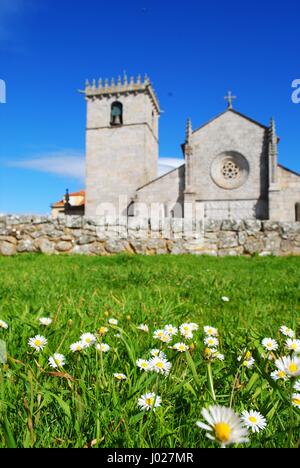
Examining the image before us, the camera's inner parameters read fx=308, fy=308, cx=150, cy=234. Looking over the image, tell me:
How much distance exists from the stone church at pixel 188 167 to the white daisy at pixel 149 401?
23.5m

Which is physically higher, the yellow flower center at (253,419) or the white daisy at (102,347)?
the white daisy at (102,347)

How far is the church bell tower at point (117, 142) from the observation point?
28.7m

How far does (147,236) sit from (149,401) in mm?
7908

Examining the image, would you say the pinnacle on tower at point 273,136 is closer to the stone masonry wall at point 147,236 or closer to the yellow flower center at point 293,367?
the stone masonry wall at point 147,236

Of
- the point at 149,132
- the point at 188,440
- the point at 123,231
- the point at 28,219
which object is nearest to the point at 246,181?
the point at 149,132

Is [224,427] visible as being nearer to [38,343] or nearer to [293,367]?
[293,367]

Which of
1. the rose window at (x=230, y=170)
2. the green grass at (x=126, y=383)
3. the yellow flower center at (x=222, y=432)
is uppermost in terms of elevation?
the rose window at (x=230, y=170)

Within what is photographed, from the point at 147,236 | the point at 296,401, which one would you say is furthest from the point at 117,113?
the point at 296,401

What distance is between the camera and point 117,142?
96.3ft

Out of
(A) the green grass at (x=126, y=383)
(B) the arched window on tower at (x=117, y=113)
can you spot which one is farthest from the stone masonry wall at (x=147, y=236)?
(B) the arched window on tower at (x=117, y=113)

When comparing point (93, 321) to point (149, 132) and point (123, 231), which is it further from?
point (149, 132)

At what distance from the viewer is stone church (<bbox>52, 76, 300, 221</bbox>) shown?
2364 centimetres

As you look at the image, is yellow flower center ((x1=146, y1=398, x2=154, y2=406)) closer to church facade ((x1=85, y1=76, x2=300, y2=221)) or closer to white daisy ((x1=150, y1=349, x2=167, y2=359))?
white daisy ((x1=150, y1=349, x2=167, y2=359))

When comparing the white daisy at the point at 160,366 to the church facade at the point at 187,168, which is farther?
the church facade at the point at 187,168
